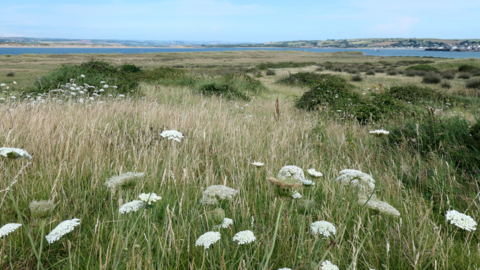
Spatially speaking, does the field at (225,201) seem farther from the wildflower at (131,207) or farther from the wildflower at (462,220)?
the wildflower at (462,220)

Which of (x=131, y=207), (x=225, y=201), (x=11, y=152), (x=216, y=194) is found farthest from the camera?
(x=225, y=201)

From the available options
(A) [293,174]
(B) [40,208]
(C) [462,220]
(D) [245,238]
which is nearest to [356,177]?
(A) [293,174]

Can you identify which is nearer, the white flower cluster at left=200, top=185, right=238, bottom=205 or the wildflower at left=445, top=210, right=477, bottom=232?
the wildflower at left=445, top=210, right=477, bottom=232

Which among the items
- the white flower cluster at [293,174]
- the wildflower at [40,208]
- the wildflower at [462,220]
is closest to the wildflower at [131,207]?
the wildflower at [40,208]

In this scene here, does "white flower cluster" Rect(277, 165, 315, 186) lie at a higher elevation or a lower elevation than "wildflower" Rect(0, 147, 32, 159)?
lower

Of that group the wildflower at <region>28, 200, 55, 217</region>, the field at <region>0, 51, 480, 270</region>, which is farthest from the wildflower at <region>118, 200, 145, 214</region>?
the wildflower at <region>28, 200, 55, 217</region>

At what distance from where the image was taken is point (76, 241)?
5.90 feet

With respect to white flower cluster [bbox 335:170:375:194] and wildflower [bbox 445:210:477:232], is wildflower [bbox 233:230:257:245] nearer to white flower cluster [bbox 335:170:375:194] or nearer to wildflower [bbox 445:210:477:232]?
white flower cluster [bbox 335:170:375:194]

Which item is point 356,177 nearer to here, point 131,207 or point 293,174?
point 293,174

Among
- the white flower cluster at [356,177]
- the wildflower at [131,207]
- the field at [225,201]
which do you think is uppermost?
the white flower cluster at [356,177]

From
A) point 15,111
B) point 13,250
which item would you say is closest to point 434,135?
point 13,250

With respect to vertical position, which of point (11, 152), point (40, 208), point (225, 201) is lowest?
point (225, 201)

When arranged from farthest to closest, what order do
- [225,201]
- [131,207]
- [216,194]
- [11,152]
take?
[225,201]
[216,194]
[131,207]
[11,152]

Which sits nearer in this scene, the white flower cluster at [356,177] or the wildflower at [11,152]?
the wildflower at [11,152]
